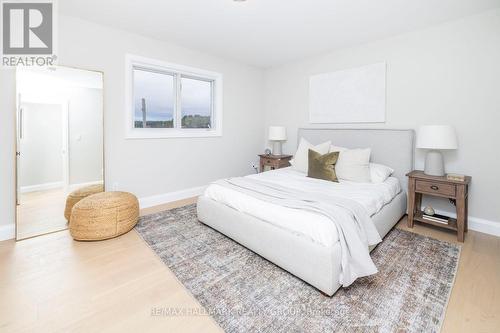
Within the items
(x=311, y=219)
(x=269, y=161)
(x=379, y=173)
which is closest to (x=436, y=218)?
(x=379, y=173)

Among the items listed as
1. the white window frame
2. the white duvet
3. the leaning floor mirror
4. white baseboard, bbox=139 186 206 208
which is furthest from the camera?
white baseboard, bbox=139 186 206 208

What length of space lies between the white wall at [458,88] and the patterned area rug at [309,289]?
102 cm

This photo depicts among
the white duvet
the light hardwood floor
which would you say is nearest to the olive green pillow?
the white duvet

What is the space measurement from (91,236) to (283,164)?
3.05 m

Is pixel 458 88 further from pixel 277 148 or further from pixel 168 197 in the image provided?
pixel 168 197

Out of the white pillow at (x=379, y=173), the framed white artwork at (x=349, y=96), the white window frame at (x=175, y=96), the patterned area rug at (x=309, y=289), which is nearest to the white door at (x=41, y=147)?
the white window frame at (x=175, y=96)

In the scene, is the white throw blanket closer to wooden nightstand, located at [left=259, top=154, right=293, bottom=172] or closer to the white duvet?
the white duvet

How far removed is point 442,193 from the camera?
Result: 2561mm

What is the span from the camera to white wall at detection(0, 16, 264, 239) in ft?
8.29

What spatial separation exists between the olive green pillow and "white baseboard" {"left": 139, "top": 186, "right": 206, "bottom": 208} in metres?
2.04

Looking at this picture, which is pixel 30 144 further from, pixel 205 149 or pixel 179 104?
pixel 205 149

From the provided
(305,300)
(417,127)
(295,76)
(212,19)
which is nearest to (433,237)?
(417,127)

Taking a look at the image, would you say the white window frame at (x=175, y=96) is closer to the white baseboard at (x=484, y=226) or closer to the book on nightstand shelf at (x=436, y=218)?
the book on nightstand shelf at (x=436, y=218)

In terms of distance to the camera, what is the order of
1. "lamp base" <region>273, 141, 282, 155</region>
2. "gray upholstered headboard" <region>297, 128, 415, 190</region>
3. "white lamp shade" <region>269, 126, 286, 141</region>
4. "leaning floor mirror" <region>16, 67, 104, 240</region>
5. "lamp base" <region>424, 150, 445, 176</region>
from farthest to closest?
"lamp base" <region>273, 141, 282, 155</region> → "white lamp shade" <region>269, 126, 286, 141</region> → "gray upholstered headboard" <region>297, 128, 415, 190</region> → "lamp base" <region>424, 150, 445, 176</region> → "leaning floor mirror" <region>16, 67, 104, 240</region>
